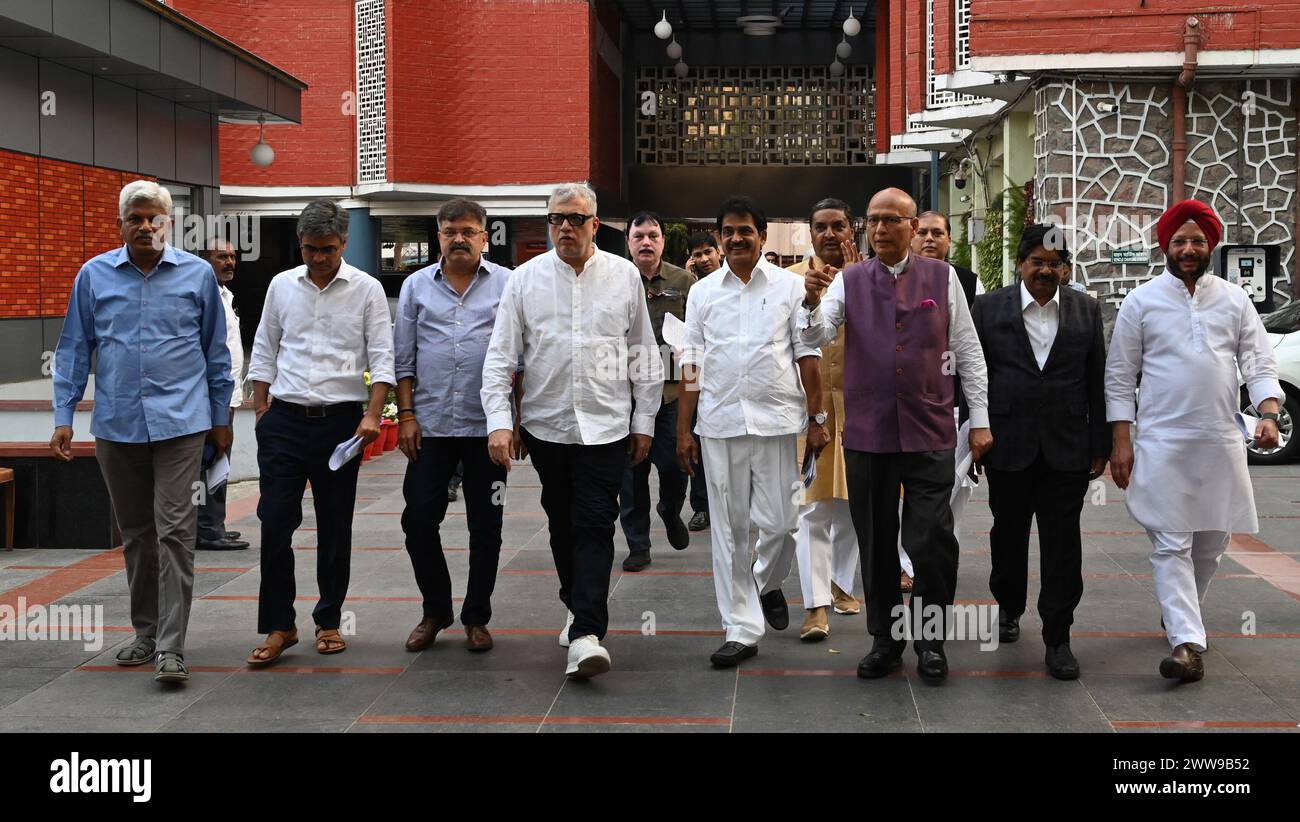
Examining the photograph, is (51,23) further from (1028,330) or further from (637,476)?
(1028,330)

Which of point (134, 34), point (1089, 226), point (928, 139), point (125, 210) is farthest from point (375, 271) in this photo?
point (125, 210)

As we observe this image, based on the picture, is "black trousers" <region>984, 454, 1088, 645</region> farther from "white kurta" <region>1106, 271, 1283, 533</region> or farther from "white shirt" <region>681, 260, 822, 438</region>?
"white shirt" <region>681, 260, 822, 438</region>

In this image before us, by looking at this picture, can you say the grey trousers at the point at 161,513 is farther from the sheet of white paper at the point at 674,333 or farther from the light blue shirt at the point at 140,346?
the sheet of white paper at the point at 674,333

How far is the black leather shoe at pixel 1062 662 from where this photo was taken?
5.65 m

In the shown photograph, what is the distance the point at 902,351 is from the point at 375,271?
25874mm

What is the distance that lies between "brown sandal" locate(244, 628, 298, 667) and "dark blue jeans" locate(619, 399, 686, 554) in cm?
258

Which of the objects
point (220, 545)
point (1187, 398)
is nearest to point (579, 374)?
point (1187, 398)

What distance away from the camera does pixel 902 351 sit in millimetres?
5641

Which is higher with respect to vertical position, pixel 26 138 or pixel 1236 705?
pixel 26 138

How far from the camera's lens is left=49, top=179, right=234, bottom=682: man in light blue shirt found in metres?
5.72

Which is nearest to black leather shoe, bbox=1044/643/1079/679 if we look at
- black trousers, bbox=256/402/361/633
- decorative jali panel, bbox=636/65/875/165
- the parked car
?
black trousers, bbox=256/402/361/633

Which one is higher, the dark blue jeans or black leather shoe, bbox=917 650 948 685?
Answer: the dark blue jeans

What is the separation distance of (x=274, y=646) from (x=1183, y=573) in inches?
150

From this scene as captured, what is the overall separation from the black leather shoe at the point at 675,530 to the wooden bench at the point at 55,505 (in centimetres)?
345
